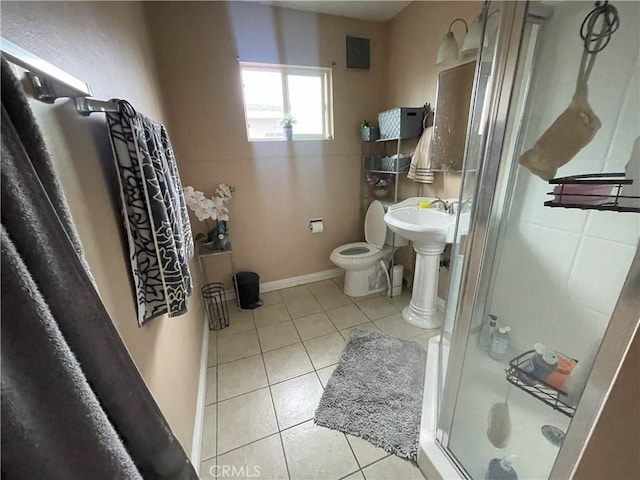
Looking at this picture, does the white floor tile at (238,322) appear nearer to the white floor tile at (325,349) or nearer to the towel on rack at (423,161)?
the white floor tile at (325,349)

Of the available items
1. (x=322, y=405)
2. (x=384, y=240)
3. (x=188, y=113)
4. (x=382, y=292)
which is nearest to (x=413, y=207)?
(x=384, y=240)

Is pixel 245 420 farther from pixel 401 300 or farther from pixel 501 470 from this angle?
pixel 401 300

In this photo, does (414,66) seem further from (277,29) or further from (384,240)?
(384,240)

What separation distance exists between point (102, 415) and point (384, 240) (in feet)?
7.20

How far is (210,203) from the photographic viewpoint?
1938 millimetres

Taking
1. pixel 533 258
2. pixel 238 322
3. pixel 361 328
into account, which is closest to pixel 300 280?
pixel 238 322

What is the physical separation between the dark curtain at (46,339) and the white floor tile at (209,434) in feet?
3.27

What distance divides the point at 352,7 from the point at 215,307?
2669mm

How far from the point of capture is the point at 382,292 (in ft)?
8.10

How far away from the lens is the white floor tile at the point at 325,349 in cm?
170

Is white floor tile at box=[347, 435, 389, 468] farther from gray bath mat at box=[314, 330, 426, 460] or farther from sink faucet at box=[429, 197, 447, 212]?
sink faucet at box=[429, 197, 447, 212]

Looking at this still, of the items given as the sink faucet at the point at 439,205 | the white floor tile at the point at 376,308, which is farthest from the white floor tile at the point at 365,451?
the sink faucet at the point at 439,205

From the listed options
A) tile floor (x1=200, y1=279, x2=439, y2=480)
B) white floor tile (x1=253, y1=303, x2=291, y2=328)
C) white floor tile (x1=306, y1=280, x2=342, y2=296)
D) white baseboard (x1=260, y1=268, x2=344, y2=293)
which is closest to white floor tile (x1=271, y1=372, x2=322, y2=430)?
tile floor (x1=200, y1=279, x2=439, y2=480)

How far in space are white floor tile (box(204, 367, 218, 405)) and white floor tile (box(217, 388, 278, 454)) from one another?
0.06m
